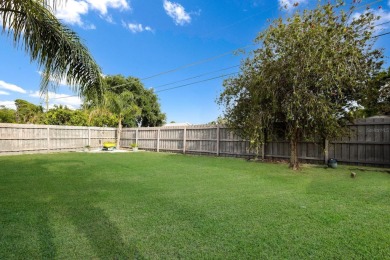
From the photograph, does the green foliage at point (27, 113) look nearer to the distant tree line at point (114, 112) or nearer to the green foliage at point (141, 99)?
the distant tree line at point (114, 112)

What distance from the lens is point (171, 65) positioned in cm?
1878

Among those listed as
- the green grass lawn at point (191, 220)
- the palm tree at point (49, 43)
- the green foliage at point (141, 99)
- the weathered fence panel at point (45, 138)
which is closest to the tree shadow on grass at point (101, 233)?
the green grass lawn at point (191, 220)

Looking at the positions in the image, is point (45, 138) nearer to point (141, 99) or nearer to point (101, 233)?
point (141, 99)

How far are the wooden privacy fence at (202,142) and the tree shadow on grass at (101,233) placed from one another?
7.76 m

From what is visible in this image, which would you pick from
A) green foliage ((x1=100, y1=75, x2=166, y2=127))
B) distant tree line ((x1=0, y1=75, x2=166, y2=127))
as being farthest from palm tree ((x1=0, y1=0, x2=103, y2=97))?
green foliage ((x1=100, y1=75, x2=166, y2=127))

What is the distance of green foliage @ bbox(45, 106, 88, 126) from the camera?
17.0 meters

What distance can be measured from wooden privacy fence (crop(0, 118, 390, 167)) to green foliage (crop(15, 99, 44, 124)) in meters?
6.64

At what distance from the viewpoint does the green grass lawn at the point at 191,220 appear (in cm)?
210

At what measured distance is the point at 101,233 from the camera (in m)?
2.42

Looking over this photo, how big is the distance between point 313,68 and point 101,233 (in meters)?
6.25

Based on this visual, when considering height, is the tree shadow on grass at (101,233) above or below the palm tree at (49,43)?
below

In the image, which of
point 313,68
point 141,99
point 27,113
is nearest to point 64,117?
point 141,99

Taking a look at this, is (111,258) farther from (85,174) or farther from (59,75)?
(85,174)

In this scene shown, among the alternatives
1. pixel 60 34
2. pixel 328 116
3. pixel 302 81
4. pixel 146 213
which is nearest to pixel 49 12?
pixel 60 34
